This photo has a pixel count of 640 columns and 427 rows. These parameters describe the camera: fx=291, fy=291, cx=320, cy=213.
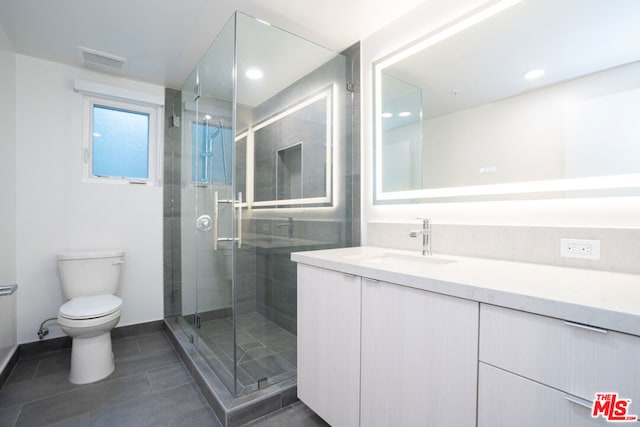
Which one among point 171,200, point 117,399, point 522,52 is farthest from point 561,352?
point 171,200

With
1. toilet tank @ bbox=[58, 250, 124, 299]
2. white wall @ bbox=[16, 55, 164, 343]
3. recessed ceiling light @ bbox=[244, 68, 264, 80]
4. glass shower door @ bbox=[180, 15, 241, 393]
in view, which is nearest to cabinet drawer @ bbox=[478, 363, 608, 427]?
glass shower door @ bbox=[180, 15, 241, 393]

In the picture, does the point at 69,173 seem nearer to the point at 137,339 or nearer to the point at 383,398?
the point at 137,339

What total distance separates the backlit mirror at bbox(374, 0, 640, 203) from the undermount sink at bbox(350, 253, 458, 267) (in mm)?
356

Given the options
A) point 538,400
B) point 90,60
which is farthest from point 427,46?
point 90,60

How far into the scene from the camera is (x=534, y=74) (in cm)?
129

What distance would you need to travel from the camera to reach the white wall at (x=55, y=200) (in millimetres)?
2230

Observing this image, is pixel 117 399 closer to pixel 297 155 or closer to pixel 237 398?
pixel 237 398

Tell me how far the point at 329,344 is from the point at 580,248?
1111 mm

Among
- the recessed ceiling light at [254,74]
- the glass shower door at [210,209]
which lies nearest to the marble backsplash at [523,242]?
the glass shower door at [210,209]

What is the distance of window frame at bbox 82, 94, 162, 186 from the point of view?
8.12ft

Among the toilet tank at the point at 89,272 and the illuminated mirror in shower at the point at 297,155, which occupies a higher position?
the illuminated mirror in shower at the point at 297,155

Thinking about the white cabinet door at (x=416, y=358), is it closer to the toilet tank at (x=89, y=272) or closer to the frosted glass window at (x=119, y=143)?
the toilet tank at (x=89, y=272)

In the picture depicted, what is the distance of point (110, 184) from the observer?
254 centimetres

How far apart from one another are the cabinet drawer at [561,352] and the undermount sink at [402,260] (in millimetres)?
589
